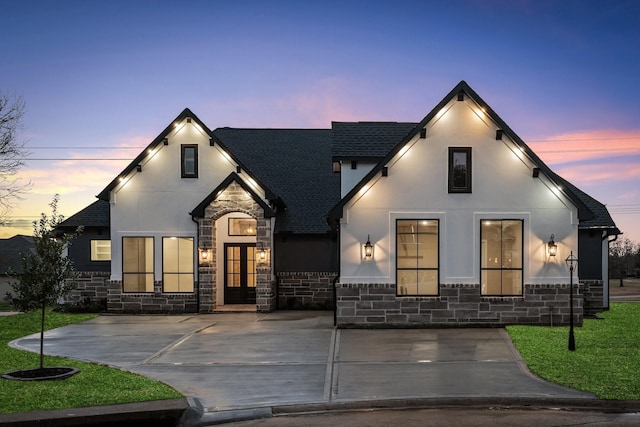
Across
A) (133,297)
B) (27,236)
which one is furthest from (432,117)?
(27,236)

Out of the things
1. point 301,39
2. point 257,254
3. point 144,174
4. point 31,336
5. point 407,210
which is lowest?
point 31,336

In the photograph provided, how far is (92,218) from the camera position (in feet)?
79.5

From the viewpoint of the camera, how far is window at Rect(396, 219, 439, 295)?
1725 cm

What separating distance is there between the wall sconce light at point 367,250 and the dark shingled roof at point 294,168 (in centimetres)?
579

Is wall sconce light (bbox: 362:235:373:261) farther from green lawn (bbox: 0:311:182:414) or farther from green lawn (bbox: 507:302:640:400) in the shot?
green lawn (bbox: 0:311:182:414)

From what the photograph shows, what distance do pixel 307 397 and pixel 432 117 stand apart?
10.1m

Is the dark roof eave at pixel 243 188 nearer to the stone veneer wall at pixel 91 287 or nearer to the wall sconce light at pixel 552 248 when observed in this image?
the stone veneer wall at pixel 91 287

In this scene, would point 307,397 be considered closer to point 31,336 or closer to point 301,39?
point 31,336

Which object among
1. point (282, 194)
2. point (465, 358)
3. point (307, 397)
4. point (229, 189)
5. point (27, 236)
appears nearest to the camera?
point (307, 397)

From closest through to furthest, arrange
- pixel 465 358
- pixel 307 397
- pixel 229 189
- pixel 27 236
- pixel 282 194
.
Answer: pixel 307 397
pixel 465 358
pixel 229 189
pixel 282 194
pixel 27 236

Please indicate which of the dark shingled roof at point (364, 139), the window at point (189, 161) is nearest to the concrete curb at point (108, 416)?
the dark shingled roof at point (364, 139)

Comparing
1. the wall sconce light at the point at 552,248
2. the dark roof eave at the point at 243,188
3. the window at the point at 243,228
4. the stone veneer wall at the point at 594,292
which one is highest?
the dark roof eave at the point at 243,188

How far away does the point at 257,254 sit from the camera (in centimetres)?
2152

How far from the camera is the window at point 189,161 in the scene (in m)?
22.1
